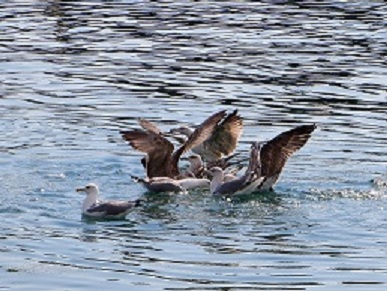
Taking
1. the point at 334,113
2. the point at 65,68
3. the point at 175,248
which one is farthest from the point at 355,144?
the point at 65,68

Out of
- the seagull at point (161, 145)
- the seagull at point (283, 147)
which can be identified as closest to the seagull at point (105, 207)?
the seagull at point (161, 145)

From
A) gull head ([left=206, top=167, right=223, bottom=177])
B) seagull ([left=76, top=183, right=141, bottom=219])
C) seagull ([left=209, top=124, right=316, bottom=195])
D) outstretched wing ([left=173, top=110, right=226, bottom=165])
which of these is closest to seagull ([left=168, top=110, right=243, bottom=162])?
outstretched wing ([left=173, top=110, right=226, bottom=165])

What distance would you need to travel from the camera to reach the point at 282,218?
17.9 metres

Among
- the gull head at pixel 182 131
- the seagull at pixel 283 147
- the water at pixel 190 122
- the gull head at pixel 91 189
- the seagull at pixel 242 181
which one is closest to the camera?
the water at pixel 190 122

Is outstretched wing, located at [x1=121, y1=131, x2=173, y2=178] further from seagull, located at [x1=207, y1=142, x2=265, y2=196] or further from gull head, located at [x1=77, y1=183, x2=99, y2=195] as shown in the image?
gull head, located at [x1=77, y1=183, x2=99, y2=195]

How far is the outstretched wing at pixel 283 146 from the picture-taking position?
19.6 m

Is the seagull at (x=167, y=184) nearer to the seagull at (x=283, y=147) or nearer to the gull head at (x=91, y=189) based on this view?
the seagull at (x=283, y=147)

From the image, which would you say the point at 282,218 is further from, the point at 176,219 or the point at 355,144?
the point at 355,144

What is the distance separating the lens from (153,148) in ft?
66.1

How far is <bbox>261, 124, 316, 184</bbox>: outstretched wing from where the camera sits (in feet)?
64.3

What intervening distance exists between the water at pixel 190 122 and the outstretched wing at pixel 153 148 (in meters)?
0.43

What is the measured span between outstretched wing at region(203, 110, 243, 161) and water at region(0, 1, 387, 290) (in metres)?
0.51

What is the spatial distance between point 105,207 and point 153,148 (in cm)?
244

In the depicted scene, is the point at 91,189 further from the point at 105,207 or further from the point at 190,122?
the point at 190,122
